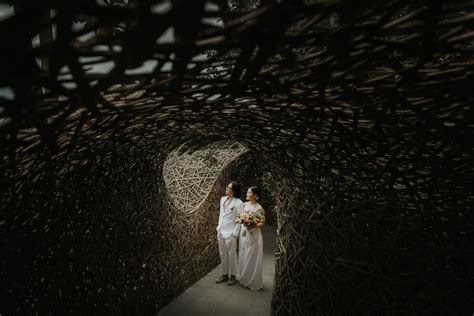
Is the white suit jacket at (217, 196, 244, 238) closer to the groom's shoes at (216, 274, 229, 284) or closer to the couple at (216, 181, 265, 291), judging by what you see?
the couple at (216, 181, 265, 291)

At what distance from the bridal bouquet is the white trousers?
51cm

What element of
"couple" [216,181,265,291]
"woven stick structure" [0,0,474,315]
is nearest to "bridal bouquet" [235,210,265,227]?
"couple" [216,181,265,291]

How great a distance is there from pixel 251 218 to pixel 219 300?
4.28ft

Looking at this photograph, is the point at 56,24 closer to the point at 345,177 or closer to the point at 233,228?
the point at 345,177

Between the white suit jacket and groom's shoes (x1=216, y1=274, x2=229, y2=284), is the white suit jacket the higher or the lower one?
the higher one

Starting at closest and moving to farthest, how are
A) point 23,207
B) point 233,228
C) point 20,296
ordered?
point 23,207 < point 20,296 < point 233,228

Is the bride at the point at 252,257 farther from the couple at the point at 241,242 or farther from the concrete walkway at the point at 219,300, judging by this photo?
the concrete walkway at the point at 219,300

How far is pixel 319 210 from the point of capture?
2.51m

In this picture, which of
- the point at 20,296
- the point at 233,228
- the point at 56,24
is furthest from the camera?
the point at 233,228

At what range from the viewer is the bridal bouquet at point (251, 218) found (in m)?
4.66

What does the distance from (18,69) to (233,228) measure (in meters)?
4.70

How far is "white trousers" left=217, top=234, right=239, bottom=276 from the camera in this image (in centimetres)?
504

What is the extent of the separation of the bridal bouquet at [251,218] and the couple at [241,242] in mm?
35

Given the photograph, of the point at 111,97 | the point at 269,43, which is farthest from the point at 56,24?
the point at 111,97
